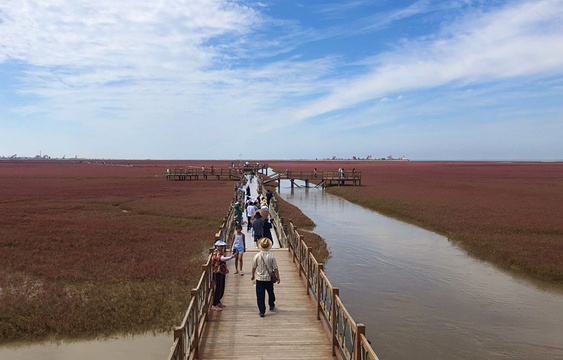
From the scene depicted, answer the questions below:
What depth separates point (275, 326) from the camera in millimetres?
7230

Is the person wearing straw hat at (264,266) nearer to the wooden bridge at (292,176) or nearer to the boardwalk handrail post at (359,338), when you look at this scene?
the boardwalk handrail post at (359,338)

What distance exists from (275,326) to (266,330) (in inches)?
9.2

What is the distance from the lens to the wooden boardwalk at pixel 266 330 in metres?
6.30

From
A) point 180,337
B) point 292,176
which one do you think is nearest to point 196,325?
point 180,337

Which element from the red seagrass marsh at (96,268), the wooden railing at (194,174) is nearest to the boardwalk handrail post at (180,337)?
the red seagrass marsh at (96,268)

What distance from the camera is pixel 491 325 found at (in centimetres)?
1062

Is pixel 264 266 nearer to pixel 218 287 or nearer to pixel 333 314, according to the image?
pixel 218 287

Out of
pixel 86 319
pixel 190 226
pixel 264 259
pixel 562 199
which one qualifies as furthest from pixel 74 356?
pixel 562 199

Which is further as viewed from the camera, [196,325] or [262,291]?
[262,291]

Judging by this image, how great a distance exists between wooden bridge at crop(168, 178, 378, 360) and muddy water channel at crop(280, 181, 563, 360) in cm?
294

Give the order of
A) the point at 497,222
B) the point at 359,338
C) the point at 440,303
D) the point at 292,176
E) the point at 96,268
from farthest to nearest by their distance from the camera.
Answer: the point at 292,176 < the point at 497,222 < the point at 96,268 < the point at 440,303 < the point at 359,338

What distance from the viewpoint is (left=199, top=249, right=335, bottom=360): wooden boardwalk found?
630 cm

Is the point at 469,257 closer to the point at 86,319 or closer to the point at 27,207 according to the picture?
the point at 86,319

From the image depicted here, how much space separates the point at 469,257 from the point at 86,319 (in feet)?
54.8
